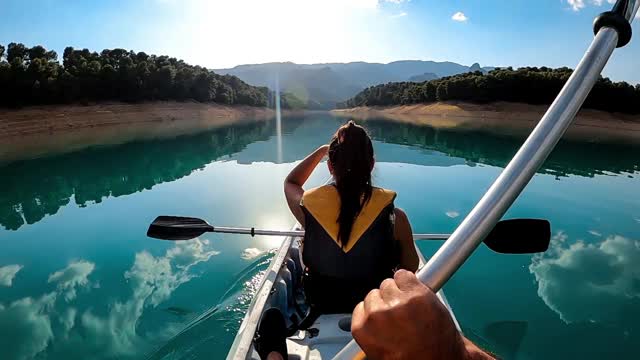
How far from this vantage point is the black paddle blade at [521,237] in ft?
8.15

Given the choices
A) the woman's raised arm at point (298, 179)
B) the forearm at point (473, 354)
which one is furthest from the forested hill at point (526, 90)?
the forearm at point (473, 354)

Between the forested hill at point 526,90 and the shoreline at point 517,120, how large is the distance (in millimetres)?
942

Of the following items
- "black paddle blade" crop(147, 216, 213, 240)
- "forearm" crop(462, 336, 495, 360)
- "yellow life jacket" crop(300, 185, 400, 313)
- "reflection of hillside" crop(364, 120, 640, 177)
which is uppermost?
"forearm" crop(462, 336, 495, 360)

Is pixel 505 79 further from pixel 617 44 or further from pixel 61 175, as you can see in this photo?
pixel 617 44

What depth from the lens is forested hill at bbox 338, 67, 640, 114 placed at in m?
42.9

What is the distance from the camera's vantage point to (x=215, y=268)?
6.74 metres

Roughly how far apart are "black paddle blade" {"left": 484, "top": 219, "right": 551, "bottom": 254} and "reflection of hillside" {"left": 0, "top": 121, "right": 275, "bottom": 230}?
36.4 feet

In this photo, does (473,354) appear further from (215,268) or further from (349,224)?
(215,268)

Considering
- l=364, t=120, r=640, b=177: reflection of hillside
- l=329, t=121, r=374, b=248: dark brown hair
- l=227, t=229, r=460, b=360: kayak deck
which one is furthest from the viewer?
l=364, t=120, r=640, b=177: reflection of hillside

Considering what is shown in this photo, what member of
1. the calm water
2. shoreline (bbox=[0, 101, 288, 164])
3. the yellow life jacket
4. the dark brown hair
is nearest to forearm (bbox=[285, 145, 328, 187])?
the yellow life jacket

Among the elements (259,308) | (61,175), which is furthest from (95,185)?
(259,308)

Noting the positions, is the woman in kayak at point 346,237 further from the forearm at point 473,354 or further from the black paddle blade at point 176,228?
the black paddle blade at point 176,228

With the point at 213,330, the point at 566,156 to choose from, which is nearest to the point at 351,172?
the point at 213,330

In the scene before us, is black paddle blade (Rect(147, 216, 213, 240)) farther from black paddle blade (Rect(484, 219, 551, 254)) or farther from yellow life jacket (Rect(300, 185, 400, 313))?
black paddle blade (Rect(484, 219, 551, 254))
